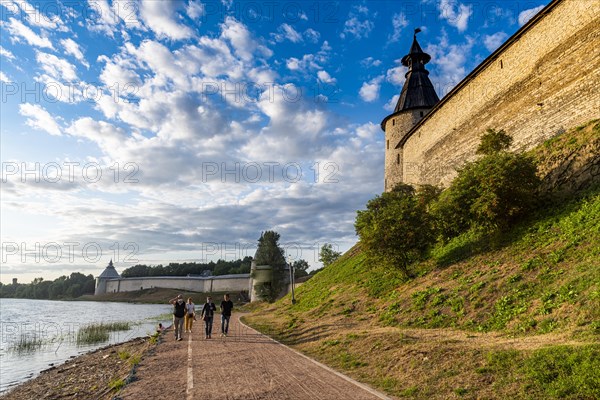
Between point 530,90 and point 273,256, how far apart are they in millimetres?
35472

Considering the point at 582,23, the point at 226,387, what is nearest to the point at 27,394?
the point at 226,387

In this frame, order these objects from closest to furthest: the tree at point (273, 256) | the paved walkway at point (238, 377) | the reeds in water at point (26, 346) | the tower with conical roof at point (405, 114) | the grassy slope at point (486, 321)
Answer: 1. the grassy slope at point (486, 321)
2. the paved walkway at point (238, 377)
3. the reeds in water at point (26, 346)
4. the tower with conical roof at point (405, 114)
5. the tree at point (273, 256)

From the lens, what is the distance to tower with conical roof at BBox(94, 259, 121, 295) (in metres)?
120

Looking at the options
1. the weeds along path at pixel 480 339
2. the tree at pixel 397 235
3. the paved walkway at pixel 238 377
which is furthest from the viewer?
the tree at pixel 397 235

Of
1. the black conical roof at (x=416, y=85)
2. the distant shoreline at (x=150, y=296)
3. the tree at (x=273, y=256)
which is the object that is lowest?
the distant shoreline at (x=150, y=296)

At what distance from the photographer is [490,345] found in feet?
26.0

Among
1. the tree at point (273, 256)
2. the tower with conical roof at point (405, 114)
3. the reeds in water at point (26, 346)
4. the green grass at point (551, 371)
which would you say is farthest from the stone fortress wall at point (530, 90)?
the reeds in water at point (26, 346)

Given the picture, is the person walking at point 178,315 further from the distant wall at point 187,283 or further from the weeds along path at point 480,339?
the distant wall at point 187,283

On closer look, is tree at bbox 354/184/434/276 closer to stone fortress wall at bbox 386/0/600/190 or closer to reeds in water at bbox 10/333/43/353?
stone fortress wall at bbox 386/0/600/190

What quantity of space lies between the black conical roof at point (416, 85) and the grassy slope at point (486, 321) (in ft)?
79.7

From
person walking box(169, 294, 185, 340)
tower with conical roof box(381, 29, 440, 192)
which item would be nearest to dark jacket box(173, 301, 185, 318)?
person walking box(169, 294, 185, 340)

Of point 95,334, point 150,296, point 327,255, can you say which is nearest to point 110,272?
point 150,296

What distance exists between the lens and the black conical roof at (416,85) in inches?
1590

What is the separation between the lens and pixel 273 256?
48875 millimetres
